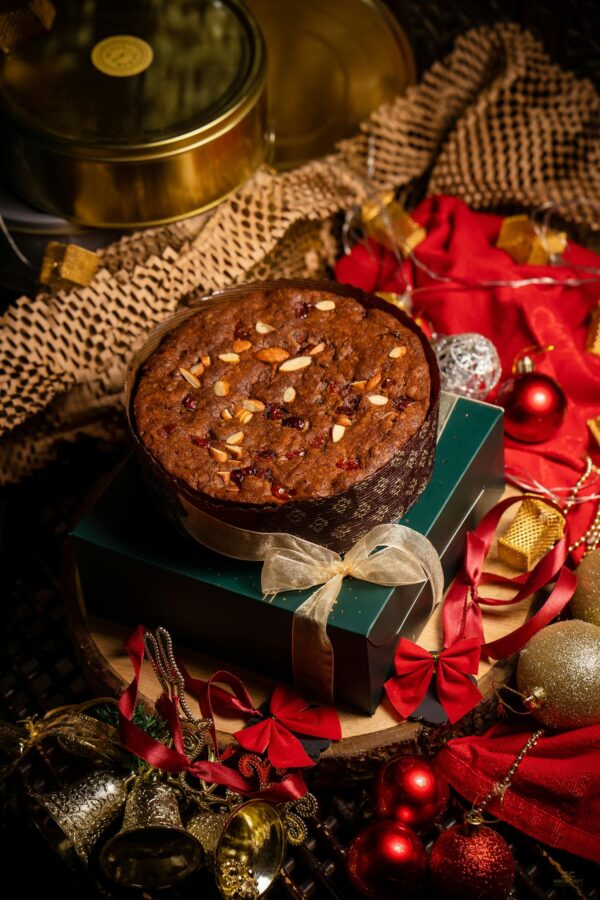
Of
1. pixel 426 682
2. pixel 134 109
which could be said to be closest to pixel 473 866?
pixel 426 682

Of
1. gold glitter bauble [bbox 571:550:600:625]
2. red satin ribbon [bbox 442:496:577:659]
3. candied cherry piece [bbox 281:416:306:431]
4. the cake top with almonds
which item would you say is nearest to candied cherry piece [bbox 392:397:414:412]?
the cake top with almonds

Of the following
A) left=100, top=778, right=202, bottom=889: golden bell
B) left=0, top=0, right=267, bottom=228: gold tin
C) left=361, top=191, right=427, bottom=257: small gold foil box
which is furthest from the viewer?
left=361, top=191, right=427, bottom=257: small gold foil box

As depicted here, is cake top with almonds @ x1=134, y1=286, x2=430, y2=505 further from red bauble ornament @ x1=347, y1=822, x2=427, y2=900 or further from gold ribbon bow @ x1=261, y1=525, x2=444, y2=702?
red bauble ornament @ x1=347, y1=822, x2=427, y2=900

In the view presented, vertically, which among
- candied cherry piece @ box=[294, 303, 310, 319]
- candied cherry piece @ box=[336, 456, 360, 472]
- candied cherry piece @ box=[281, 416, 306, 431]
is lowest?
candied cherry piece @ box=[336, 456, 360, 472]

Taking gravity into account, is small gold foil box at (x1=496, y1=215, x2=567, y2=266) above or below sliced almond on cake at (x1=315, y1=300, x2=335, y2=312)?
below

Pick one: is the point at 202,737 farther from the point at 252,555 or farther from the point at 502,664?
the point at 502,664

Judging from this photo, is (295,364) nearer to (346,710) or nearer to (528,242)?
(346,710)

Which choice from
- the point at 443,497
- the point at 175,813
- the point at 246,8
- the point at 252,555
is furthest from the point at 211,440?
the point at 246,8
